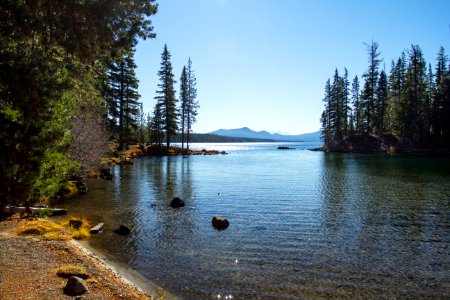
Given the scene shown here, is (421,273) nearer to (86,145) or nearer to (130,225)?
(130,225)

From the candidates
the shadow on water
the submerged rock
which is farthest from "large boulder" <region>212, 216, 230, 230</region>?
the submerged rock

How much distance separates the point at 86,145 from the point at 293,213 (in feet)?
53.9

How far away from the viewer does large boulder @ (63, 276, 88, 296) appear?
708 cm

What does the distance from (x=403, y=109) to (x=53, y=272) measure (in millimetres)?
78322

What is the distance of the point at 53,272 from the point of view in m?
8.17

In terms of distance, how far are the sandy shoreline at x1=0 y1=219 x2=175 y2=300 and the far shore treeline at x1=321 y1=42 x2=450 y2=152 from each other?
70.2 m

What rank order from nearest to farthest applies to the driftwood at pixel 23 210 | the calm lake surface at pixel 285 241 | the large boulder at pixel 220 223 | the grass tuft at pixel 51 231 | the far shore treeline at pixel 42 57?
the far shore treeline at pixel 42 57, the calm lake surface at pixel 285 241, the grass tuft at pixel 51 231, the driftwood at pixel 23 210, the large boulder at pixel 220 223

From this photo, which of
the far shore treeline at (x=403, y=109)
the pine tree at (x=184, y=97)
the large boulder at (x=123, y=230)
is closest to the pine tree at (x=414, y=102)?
the far shore treeline at (x=403, y=109)

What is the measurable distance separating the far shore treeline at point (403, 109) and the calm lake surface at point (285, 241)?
5352 cm

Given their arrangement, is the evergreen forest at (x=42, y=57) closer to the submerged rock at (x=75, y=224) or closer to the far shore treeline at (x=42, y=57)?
the far shore treeline at (x=42, y=57)

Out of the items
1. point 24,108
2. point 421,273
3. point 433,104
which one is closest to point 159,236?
point 24,108

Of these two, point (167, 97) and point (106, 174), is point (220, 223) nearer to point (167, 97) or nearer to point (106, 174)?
point (106, 174)

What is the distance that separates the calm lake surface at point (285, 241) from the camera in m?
8.66

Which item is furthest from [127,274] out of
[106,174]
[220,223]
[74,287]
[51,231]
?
[106,174]
